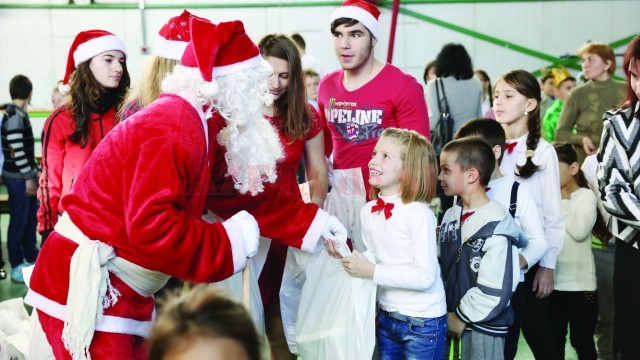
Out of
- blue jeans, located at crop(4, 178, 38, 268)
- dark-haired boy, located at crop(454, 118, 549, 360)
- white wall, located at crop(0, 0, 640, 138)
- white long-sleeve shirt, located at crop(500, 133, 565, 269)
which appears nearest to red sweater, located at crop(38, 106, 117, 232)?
dark-haired boy, located at crop(454, 118, 549, 360)

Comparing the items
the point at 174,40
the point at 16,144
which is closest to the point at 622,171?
the point at 174,40

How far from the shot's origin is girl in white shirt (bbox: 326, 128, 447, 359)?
254cm

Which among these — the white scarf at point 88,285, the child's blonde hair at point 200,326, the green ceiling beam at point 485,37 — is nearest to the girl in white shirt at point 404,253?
the white scarf at point 88,285

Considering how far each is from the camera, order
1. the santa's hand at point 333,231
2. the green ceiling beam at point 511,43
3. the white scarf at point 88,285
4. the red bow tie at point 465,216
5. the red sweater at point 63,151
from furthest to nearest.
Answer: the green ceiling beam at point 511,43, the red sweater at point 63,151, the red bow tie at point 465,216, the santa's hand at point 333,231, the white scarf at point 88,285

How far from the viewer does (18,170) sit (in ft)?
19.2

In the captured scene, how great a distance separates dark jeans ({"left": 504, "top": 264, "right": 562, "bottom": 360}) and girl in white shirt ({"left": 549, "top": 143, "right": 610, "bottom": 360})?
42 cm

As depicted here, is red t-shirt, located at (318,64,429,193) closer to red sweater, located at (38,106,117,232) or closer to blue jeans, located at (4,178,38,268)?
red sweater, located at (38,106,117,232)

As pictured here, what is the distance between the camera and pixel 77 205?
1962 millimetres

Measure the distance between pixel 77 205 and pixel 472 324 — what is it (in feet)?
5.02

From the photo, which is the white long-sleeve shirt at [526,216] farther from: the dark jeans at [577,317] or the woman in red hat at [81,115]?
the woman in red hat at [81,115]

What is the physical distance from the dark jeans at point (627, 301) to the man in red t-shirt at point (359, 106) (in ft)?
3.06

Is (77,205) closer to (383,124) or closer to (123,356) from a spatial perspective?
(123,356)

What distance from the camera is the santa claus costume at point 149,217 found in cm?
181

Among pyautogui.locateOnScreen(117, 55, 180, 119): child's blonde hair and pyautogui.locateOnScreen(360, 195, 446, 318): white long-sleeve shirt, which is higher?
pyautogui.locateOnScreen(117, 55, 180, 119): child's blonde hair
